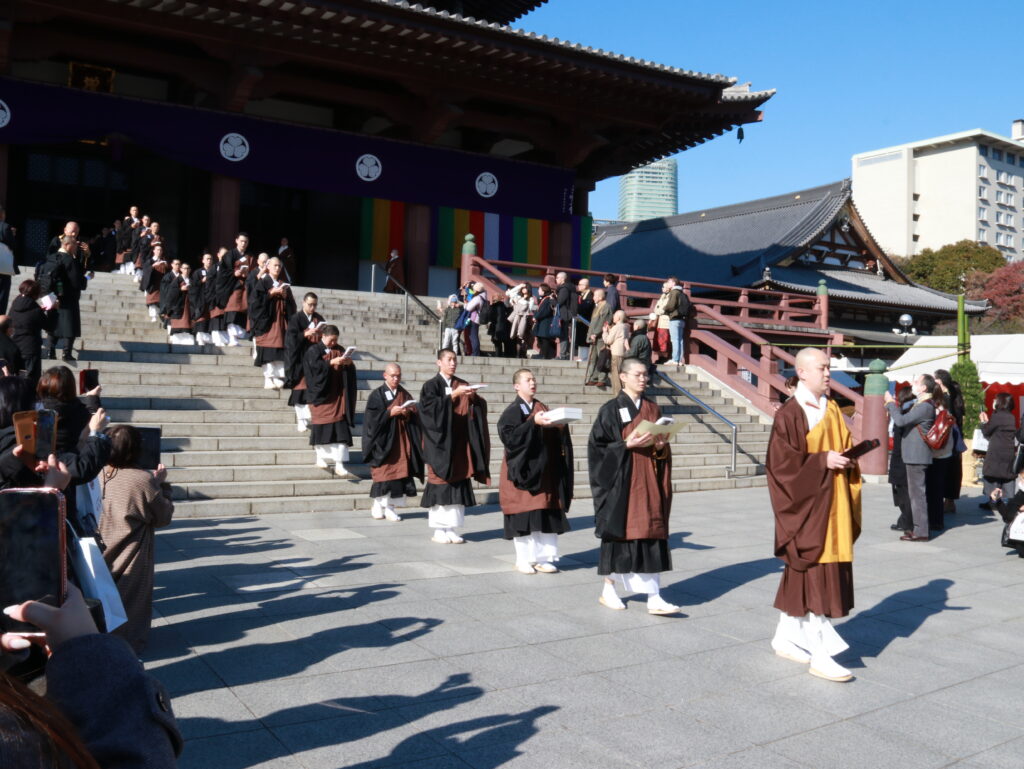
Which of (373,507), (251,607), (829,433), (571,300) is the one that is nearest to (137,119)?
(571,300)

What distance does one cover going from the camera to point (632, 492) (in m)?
5.66

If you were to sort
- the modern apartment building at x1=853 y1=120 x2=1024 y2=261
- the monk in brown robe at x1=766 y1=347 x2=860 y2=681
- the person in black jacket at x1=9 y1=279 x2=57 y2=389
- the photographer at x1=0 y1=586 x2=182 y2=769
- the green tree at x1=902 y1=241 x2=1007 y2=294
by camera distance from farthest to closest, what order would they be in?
the modern apartment building at x1=853 y1=120 x2=1024 y2=261 → the green tree at x1=902 y1=241 x2=1007 y2=294 → the person in black jacket at x1=9 y1=279 x2=57 y2=389 → the monk in brown robe at x1=766 y1=347 x2=860 y2=681 → the photographer at x1=0 y1=586 x2=182 y2=769

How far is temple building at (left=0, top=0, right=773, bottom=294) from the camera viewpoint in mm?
15078

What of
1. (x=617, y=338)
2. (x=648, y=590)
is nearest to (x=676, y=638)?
(x=648, y=590)

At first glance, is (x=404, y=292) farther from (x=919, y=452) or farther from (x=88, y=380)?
(x=88, y=380)

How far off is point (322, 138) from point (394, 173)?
1.62 metres

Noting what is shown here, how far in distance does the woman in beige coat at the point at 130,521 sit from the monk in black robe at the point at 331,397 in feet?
17.0

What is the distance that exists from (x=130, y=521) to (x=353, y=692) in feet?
4.97

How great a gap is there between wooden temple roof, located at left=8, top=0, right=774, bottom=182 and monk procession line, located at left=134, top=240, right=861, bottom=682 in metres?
5.09

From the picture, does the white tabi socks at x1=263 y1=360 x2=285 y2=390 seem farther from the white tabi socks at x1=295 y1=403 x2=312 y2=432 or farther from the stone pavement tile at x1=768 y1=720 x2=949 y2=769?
the stone pavement tile at x1=768 y1=720 x2=949 y2=769

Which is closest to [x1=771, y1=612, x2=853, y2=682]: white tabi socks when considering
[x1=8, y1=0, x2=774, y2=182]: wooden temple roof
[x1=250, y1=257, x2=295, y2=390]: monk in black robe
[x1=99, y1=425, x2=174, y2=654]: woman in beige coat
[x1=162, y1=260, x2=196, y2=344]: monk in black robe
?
[x1=99, y1=425, x2=174, y2=654]: woman in beige coat

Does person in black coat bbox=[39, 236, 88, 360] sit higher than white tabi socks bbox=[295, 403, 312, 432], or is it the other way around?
person in black coat bbox=[39, 236, 88, 360]

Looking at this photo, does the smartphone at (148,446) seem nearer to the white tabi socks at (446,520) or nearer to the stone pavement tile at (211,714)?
the stone pavement tile at (211,714)

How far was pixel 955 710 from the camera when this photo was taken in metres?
4.19
